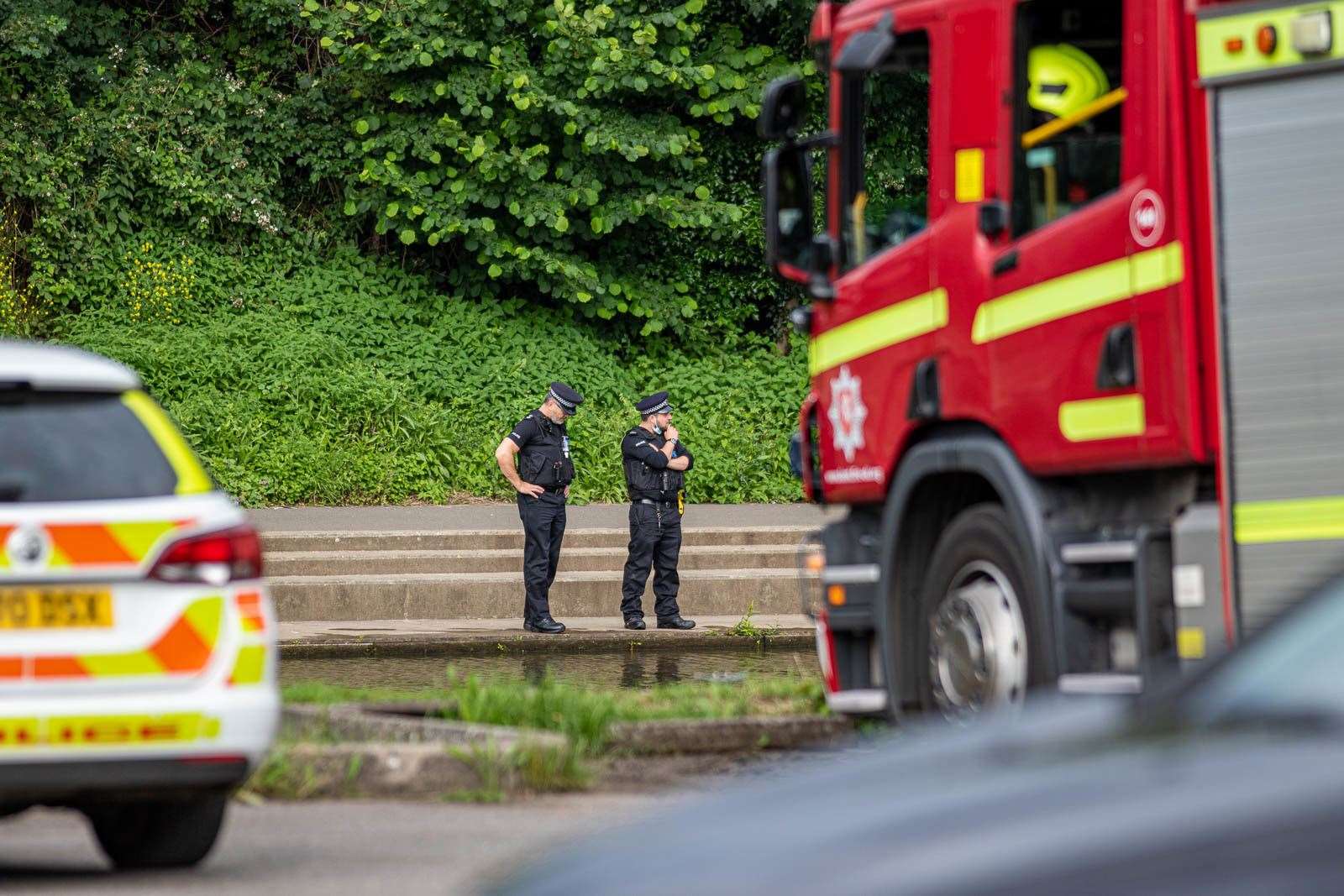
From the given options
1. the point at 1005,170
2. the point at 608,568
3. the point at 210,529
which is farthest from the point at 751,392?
the point at 210,529

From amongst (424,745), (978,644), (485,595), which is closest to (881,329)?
(978,644)

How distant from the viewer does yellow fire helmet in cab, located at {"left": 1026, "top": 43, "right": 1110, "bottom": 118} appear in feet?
23.1

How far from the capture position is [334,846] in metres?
6.41

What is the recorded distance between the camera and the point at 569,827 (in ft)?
22.2

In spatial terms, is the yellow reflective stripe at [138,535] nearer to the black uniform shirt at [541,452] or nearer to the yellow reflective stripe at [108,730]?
the yellow reflective stripe at [108,730]

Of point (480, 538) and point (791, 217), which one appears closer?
point (791, 217)

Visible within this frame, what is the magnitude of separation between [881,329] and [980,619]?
3.99 feet

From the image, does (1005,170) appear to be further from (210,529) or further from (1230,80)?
(210,529)

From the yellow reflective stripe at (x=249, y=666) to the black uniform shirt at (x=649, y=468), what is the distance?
10952mm

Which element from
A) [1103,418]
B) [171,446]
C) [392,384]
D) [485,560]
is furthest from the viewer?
[392,384]

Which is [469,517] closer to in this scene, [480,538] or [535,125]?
[480,538]

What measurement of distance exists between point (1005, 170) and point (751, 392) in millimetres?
18874

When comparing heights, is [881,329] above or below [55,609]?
above

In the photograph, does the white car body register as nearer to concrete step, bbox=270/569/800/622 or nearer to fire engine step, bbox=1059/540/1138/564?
fire engine step, bbox=1059/540/1138/564
